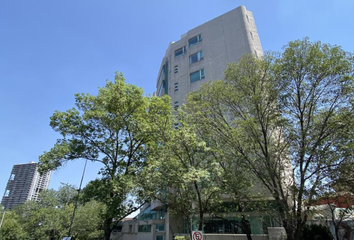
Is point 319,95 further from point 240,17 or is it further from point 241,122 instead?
point 240,17

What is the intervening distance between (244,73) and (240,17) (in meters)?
16.0

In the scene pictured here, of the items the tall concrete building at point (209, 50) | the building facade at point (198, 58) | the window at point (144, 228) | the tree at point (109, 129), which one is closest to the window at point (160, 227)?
the building facade at point (198, 58)

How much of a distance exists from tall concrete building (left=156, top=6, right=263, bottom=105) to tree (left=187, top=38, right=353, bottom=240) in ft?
35.4

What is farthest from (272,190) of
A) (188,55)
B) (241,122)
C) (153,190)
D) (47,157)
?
(188,55)

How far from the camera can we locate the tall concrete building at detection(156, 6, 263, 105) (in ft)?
81.7

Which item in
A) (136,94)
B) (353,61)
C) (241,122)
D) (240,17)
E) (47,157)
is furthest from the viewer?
(240,17)

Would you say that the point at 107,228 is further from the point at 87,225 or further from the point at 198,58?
the point at 87,225

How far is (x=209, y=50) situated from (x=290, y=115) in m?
17.5

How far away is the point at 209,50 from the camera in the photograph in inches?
1083

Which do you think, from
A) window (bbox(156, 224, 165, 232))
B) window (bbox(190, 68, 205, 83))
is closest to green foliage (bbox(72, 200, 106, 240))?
window (bbox(156, 224, 165, 232))

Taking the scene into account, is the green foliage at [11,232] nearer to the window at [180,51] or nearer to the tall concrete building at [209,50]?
the tall concrete building at [209,50]

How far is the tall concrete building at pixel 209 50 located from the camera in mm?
24891

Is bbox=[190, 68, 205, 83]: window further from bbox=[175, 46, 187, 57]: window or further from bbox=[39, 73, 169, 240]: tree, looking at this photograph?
bbox=[39, 73, 169, 240]: tree

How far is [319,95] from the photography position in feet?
38.1
